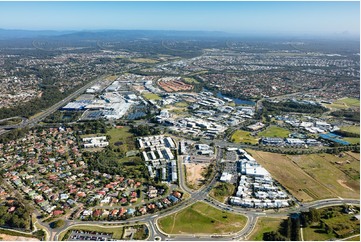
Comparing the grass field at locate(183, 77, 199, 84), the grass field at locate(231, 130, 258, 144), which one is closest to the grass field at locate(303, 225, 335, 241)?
the grass field at locate(231, 130, 258, 144)

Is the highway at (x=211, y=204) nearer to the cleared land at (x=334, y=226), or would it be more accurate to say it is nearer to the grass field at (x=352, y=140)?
the cleared land at (x=334, y=226)

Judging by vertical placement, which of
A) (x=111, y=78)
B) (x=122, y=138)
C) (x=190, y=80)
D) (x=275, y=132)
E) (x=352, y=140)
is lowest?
(x=122, y=138)

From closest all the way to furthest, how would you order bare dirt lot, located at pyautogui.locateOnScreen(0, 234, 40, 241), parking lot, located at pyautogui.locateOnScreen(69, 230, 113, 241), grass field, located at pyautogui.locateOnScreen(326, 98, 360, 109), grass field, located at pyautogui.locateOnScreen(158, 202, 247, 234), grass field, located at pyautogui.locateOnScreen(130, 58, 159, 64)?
1. parking lot, located at pyautogui.locateOnScreen(69, 230, 113, 241)
2. bare dirt lot, located at pyautogui.locateOnScreen(0, 234, 40, 241)
3. grass field, located at pyautogui.locateOnScreen(158, 202, 247, 234)
4. grass field, located at pyautogui.locateOnScreen(326, 98, 360, 109)
5. grass field, located at pyautogui.locateOnScreen(130, 58, 159, 64)

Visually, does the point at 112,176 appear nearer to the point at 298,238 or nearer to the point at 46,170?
the point at 46,170

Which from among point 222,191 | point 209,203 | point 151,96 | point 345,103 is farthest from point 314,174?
point 151,96

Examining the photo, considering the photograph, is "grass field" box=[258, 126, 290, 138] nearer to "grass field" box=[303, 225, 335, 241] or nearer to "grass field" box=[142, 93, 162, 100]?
"grass field" box=[303, 225, 335, 241]

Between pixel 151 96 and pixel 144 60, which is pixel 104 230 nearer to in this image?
pixel 151 96
